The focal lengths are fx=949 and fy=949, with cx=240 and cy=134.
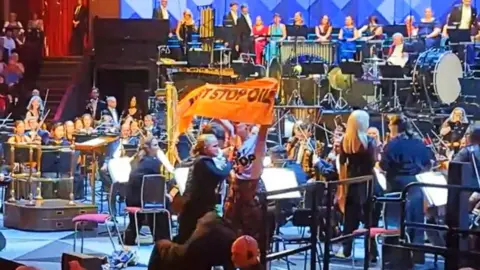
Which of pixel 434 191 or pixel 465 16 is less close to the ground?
pixel 465 16

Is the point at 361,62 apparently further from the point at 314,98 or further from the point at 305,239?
the point at 305,239

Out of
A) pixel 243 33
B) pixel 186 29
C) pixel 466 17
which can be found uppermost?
pixel 466 17

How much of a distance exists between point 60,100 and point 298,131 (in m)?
9.81

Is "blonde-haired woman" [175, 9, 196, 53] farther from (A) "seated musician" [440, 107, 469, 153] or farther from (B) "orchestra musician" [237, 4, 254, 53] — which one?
(A) "seated musician" [440, 107, 469, 153]

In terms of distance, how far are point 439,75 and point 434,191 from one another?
8464 mm

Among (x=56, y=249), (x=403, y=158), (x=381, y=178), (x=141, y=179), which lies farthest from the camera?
(x=56, y=249)

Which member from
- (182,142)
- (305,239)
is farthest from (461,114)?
(305,239)

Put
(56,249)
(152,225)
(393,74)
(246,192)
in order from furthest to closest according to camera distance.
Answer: (393,74), (152,225), (56,249), (246,192)

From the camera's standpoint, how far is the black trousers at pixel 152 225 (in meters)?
11.2

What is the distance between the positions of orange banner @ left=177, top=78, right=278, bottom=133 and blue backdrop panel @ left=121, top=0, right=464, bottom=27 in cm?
1709

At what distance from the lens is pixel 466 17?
19.4 meters

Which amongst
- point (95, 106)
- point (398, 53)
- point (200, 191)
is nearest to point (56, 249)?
point (200, 191)

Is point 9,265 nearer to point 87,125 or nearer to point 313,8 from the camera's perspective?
point 87,125

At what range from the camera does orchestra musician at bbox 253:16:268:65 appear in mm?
21219
